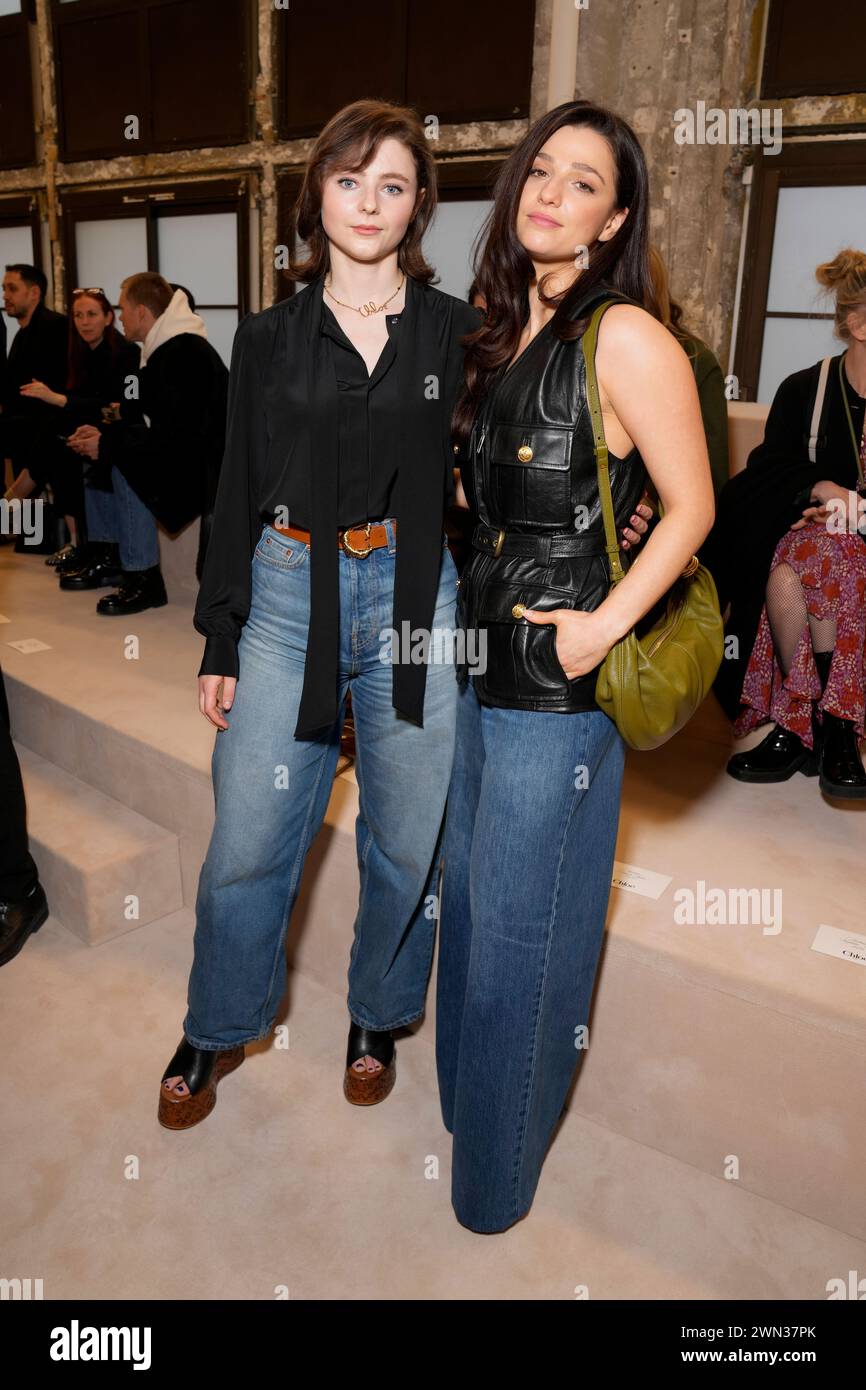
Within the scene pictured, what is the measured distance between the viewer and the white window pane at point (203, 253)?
7.67m

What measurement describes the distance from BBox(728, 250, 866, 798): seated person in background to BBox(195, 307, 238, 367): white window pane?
19.2ft

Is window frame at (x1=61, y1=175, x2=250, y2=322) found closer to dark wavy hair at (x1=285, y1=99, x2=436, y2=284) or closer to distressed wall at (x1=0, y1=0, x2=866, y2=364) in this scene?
distressed wall at (x1=0, y1=0, x2=866, y2=364)

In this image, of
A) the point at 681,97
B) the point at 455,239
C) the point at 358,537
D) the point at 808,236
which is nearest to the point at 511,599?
the point at 358,537

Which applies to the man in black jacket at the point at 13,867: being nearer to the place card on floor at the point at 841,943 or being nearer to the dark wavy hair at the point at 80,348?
the place card on floor at the point at 841,943

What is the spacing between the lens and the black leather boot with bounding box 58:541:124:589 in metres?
4.68

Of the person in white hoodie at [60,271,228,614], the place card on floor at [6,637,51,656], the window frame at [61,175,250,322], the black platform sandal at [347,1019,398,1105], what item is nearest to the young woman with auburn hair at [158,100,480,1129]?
the black platform sandal at [347,1019,398,1105]

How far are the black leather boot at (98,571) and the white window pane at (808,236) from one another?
142 inches

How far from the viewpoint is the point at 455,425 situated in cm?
154

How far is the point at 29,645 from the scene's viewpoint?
3773mm

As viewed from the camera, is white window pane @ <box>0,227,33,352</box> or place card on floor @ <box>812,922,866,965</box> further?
white window pane @ <box>0,227,33,352</box>

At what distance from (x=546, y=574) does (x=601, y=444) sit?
181mm

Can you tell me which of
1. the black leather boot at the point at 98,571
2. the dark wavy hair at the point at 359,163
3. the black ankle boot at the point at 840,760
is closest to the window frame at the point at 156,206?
the black leather boot at the point at 98,571

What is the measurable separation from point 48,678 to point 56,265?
22.1ft

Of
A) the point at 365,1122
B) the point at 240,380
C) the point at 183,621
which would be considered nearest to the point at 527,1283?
the point at 365,1122
